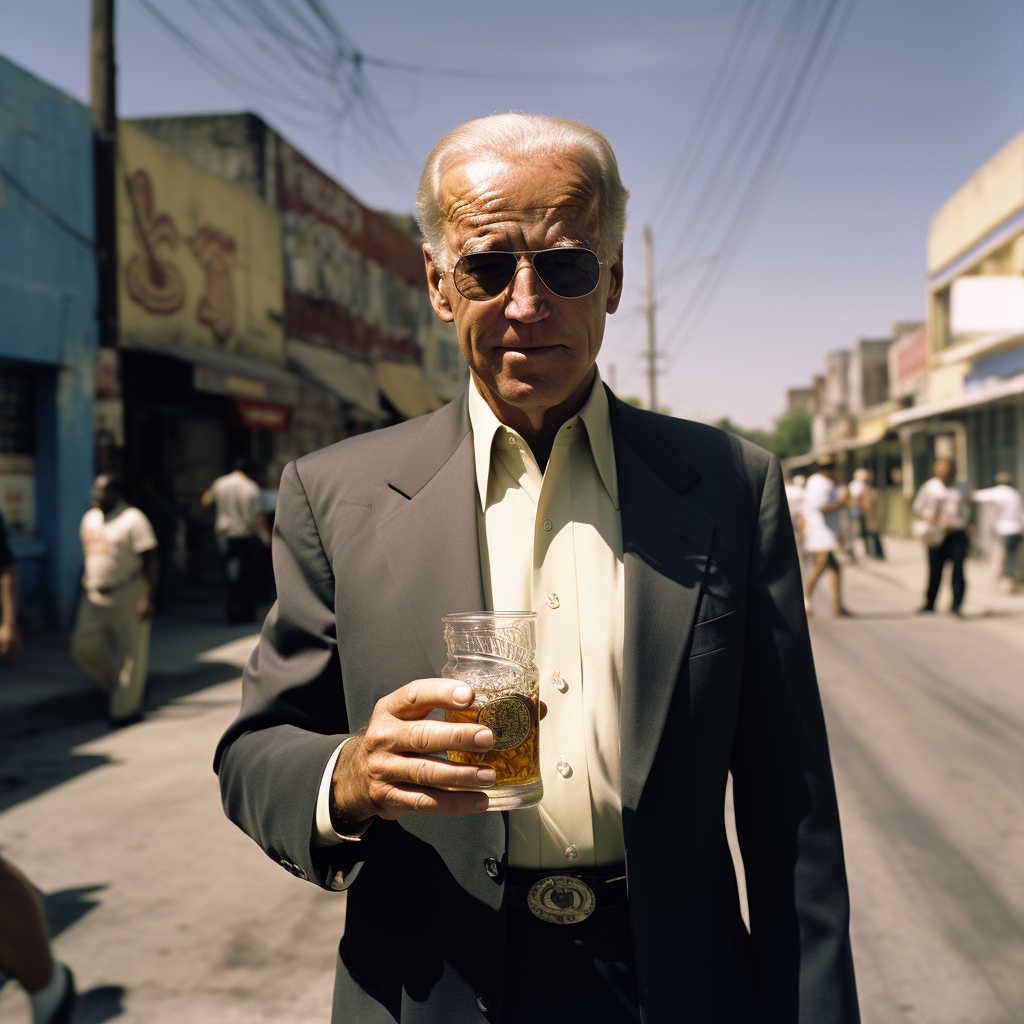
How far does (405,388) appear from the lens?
78.3 feet

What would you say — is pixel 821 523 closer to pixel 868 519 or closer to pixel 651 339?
pixel 868 519

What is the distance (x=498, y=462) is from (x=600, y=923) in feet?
2.51

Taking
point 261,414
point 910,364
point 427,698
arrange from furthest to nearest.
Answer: point 910,364, point 261,414, point 427,698

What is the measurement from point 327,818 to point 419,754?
26 cm

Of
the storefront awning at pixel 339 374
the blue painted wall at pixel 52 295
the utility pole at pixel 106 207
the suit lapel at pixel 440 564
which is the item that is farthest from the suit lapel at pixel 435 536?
the storefront awning at pixel 339 374

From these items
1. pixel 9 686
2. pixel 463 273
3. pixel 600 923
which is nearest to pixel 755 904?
pixel 600 923

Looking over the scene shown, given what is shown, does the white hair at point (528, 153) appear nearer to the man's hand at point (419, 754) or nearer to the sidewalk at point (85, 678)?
the man's hand at point (419, 754)

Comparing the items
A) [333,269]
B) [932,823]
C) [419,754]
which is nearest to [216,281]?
[333,269]

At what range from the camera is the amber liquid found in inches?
51.9

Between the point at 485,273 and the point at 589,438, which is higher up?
the point at 485,273

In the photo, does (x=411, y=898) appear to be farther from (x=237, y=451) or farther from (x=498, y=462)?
(x=237, y=451)

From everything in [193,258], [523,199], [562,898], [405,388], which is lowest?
[562,898]

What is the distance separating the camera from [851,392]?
54344mm

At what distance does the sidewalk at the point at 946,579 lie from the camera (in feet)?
45.9
